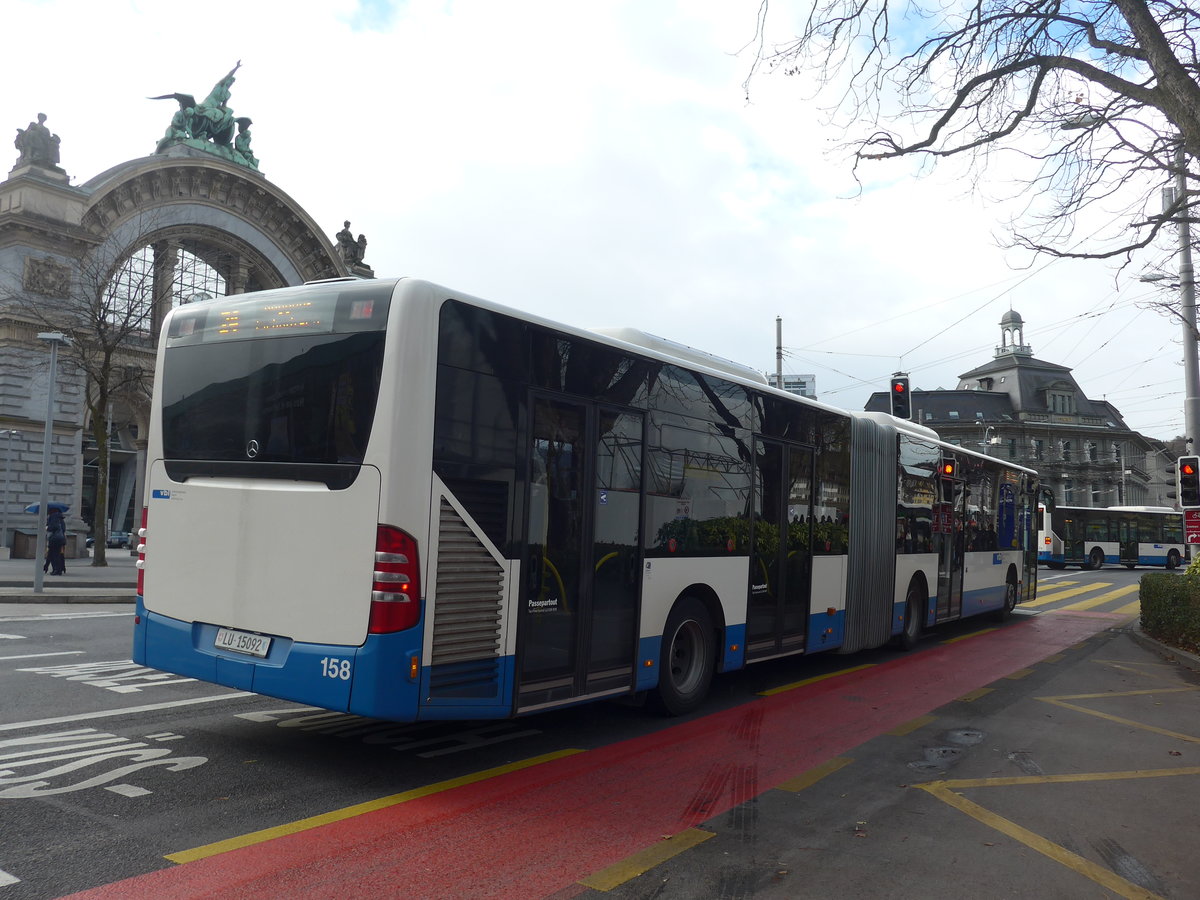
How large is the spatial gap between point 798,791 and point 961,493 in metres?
10.2

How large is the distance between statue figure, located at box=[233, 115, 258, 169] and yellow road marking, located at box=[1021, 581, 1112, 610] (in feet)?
120

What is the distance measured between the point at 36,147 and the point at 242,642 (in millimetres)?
35470

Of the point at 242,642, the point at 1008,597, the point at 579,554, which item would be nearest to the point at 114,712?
the point at 242,642

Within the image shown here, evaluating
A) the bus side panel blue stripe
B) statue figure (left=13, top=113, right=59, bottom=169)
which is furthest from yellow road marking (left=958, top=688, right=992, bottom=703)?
statue figure (left=13, top=113, right=59, bottom=169)

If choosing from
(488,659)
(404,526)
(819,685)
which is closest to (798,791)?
(488,659)

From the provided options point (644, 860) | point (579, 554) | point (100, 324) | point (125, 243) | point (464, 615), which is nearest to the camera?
point (644, 860)

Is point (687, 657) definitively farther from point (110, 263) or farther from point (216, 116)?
point (216, 116)

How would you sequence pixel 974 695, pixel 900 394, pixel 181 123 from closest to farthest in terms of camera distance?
pixel 974 695, pixel 900 394, pixel 181 123

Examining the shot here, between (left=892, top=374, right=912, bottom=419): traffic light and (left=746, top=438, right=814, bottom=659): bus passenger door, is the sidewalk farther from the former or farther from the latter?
(left=892, top=374, right=912, bottom=419): traffic light

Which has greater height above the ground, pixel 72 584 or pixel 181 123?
pixel 181 123

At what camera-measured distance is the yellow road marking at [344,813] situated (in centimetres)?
434

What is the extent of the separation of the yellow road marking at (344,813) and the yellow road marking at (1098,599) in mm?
18652

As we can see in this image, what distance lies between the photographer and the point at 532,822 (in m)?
5.03

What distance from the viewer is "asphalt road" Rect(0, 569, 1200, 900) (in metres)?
4.27
